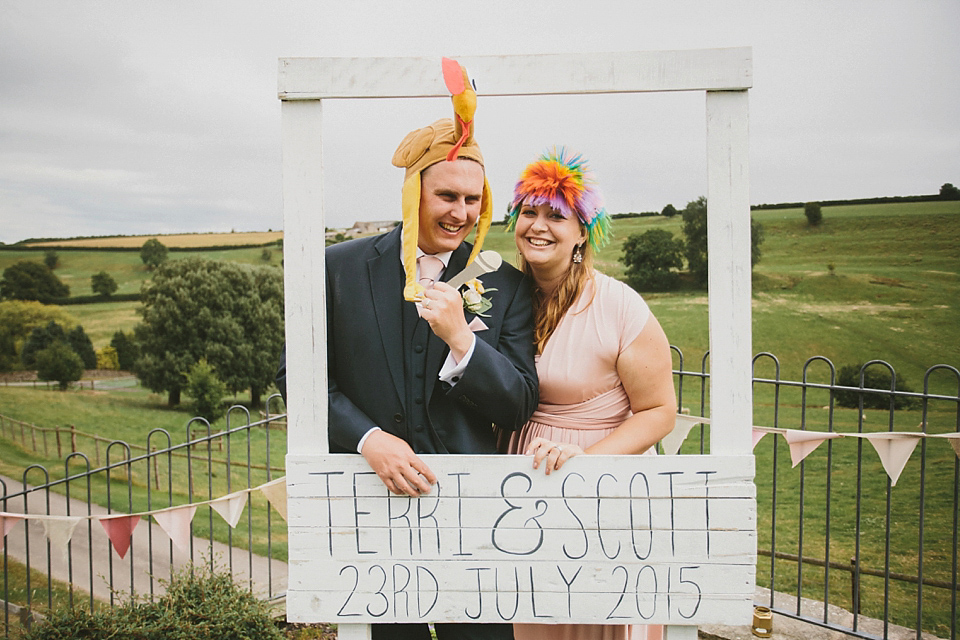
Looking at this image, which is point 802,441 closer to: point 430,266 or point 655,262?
point 430,266

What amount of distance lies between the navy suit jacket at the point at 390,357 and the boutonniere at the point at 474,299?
0.06 meters

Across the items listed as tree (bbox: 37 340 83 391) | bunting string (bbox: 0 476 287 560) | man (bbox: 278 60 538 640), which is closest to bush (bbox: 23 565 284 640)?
bunting string (bbox: 0 476 287 560)

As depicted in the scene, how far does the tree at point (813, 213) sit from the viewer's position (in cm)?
797

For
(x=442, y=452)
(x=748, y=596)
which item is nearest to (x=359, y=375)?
(x=442, y=452)

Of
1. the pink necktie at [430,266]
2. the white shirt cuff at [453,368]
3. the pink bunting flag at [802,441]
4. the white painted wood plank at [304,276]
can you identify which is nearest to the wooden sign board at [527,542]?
the white painted wood plank at [304,276]

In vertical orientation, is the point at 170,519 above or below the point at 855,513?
above

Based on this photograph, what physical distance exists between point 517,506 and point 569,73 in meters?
1.25

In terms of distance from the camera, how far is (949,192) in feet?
23.1

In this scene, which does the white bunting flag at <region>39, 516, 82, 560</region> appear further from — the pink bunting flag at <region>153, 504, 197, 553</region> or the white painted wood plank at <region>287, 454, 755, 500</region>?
the white painted wood plank at <region>287, 454, 755, 500</region>

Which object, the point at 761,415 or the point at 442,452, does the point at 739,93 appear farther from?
the point at 761,415

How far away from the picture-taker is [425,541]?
173 cm

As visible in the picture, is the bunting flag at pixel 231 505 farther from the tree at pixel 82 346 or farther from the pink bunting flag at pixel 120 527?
the tree at pixel 82 346

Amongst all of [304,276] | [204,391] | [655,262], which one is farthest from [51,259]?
[304,276]

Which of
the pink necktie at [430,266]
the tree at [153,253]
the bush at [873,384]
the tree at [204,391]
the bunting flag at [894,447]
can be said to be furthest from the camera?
the tree at [204,391]
